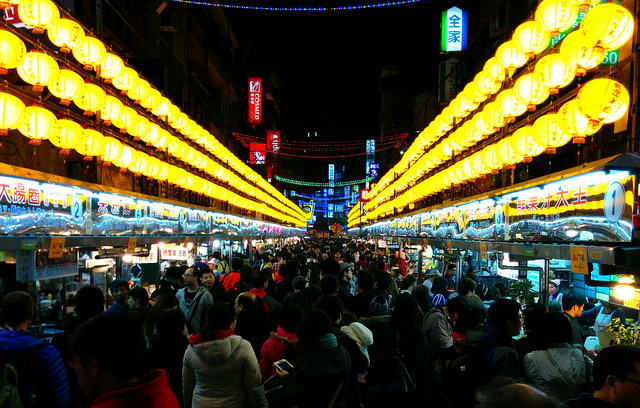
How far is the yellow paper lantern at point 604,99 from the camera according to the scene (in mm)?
6293

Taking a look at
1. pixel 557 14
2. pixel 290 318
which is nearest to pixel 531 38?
pixel 557 14

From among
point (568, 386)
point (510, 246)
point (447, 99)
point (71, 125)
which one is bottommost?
point (568, 386)

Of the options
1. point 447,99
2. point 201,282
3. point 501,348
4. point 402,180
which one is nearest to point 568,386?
point 501,348

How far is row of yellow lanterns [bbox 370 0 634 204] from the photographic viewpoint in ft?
20.8

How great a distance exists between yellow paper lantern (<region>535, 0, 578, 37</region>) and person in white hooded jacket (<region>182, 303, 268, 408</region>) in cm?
657

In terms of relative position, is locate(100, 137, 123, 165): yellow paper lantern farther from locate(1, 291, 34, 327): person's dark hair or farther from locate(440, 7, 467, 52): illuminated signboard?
locate(440, 7, 467, 52): illuminated signboard

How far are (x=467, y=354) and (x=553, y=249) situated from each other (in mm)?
3137

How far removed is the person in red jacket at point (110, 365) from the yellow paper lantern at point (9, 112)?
6.25 meters

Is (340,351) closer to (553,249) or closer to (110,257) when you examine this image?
(553,249)

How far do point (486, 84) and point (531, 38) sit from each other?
2.59 meters

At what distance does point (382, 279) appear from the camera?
844 centimetres

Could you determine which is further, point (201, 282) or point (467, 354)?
point (201, 282)

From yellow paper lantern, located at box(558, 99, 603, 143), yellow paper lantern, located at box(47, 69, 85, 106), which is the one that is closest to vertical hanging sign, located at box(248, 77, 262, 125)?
yellow paper lantern, located at box(47, 69, 85, 106)

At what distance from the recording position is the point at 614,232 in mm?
6406
